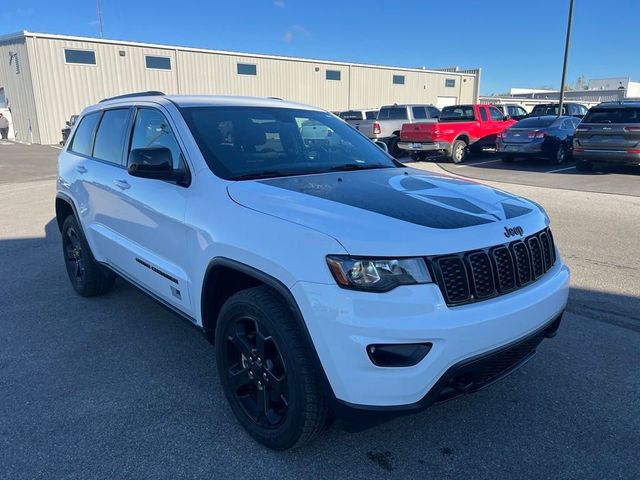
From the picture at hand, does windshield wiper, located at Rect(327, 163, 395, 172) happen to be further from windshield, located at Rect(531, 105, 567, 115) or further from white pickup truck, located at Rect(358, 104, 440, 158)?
windshield, located at Rect(531, 105, 567, 115)

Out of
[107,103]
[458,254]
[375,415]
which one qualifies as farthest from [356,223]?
[107,103]

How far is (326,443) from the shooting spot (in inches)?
109

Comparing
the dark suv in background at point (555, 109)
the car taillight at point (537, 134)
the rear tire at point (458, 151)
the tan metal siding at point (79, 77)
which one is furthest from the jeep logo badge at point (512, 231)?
the tan metal siding at point (79, 77)

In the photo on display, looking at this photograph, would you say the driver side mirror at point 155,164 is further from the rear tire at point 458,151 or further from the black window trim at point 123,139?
the rear tire at point 458,151

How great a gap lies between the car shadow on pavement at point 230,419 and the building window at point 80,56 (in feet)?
85.1

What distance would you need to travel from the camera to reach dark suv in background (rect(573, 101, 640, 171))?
→ 12812 millimetres

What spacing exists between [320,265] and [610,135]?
1359cm

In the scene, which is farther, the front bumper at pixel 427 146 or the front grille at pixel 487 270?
the front bumper at pixel 427 146

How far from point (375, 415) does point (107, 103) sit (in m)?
3.83

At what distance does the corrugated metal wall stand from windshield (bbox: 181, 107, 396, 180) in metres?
26.4

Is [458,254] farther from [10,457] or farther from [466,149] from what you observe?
[466,149]

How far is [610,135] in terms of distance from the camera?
13195 millimetres

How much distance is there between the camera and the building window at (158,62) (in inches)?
1112

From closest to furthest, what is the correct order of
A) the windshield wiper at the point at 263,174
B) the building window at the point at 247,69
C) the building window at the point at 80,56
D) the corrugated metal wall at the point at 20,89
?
the windshield wiper at the point at 263,174
the corrugated metal wall at the point at 20,89
the building window at the point at 80,56
the building window at the point at 247,69
